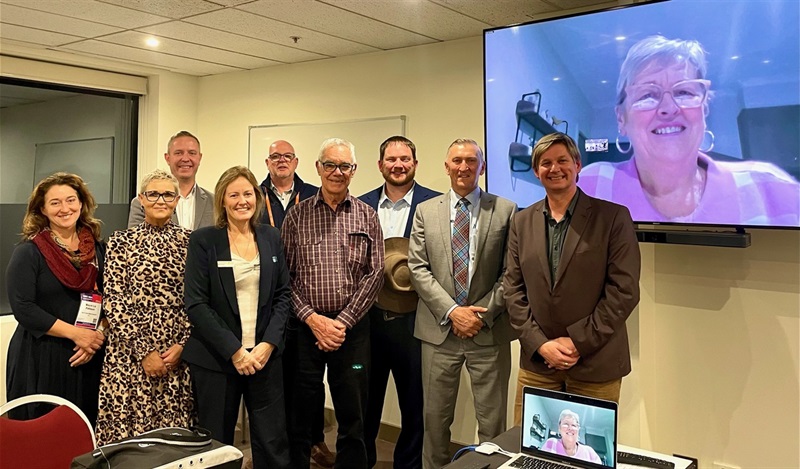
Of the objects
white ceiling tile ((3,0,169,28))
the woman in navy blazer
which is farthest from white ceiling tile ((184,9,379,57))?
the woman in navy blazer

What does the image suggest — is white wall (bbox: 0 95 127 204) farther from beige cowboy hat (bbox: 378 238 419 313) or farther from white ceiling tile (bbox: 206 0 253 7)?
beige cowboy hat (bbox: 378 238 419 313)

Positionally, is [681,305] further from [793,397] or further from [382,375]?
[382,375]

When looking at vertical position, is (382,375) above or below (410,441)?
above

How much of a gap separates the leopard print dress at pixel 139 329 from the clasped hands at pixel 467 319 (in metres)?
1.15

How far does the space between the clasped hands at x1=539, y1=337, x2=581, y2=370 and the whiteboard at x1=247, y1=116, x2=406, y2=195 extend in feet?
7.24

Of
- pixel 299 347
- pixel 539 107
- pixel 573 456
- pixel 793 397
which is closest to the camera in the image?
pixel 573 456

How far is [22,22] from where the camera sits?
3.83 m

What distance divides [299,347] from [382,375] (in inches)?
21.2

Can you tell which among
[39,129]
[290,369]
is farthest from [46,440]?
[39,129]

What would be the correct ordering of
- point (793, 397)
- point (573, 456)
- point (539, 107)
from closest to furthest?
point (573, 456) → point (793, 397) → point (539, 107)

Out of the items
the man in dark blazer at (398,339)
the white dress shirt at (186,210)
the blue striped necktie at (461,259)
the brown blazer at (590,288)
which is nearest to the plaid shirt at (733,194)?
the brown blazer at (590,288)

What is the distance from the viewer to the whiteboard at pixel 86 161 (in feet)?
17.1

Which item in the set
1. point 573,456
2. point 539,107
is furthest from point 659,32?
point 573,456

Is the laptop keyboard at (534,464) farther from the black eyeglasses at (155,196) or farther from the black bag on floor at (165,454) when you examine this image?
the black eyeglasses at (155,196)
